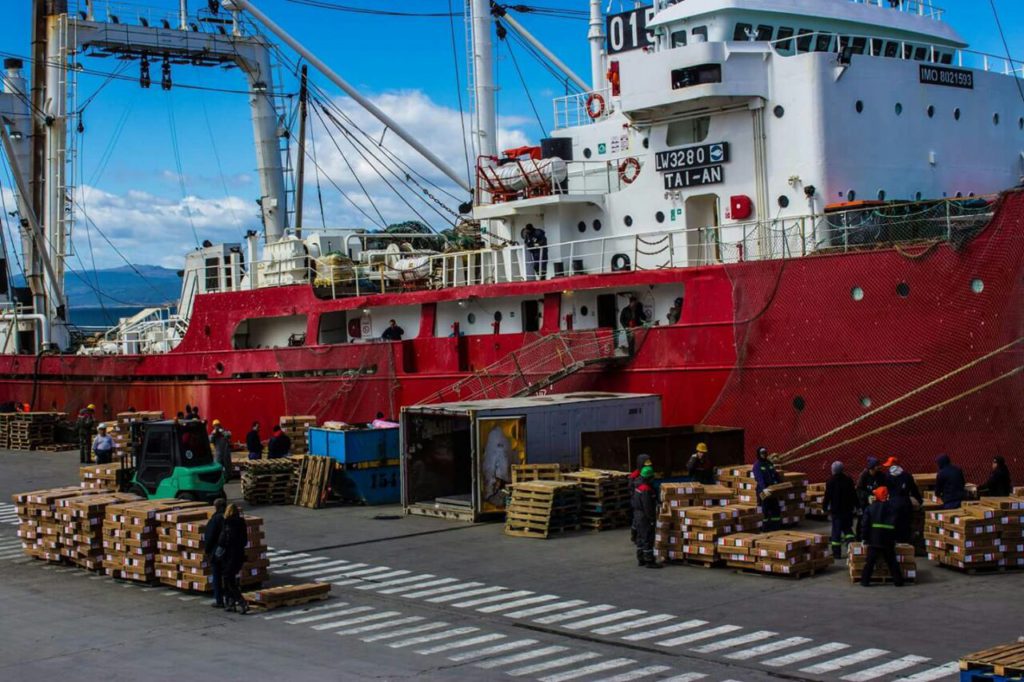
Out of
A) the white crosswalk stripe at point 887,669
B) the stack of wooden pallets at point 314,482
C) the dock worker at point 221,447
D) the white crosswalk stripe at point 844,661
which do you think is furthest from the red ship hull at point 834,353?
the white crosswalk stripe at point 887,669

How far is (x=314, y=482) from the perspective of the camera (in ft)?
73.0

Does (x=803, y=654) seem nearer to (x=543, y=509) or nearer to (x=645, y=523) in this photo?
(x=645, y=523)

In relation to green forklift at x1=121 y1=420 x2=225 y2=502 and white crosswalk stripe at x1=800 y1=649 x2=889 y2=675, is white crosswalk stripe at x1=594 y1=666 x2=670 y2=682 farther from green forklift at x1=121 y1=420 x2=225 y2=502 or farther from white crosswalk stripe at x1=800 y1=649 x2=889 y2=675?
green forklift at x1=121 y1=420 x2=225 y2=502

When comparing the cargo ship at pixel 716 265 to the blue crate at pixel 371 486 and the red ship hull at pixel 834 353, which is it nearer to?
the red ship hull at pixel 834 353

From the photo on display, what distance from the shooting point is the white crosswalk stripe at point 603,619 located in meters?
12.9

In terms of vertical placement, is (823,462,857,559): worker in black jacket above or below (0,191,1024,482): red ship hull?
below

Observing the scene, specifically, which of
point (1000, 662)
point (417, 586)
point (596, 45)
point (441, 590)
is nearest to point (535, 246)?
point (596, 45)

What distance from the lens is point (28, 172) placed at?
42.7 m

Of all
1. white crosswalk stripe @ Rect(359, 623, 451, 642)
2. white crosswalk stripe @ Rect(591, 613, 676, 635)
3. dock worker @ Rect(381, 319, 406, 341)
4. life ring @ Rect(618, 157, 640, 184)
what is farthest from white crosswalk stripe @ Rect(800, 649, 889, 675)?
dock worker @ Rect(381, 319, 406, 341)

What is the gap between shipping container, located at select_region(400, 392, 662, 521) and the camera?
19.9m

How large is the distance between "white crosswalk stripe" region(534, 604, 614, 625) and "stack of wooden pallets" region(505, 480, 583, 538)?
14.8 ft

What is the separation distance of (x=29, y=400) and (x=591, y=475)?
2648 cm

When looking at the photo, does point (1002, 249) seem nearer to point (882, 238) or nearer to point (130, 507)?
point (882, 238)

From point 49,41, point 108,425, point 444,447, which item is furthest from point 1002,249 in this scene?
point 49,41
